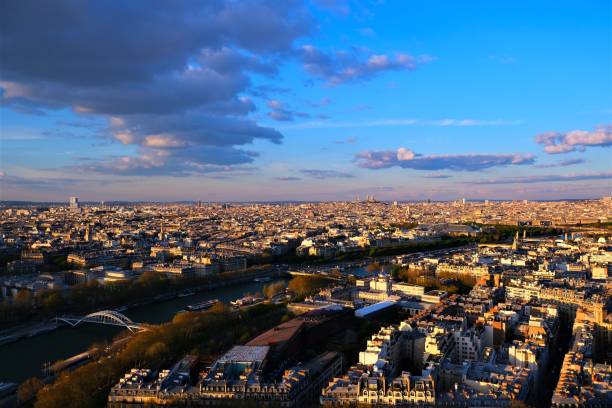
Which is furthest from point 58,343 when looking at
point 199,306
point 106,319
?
point 199,306

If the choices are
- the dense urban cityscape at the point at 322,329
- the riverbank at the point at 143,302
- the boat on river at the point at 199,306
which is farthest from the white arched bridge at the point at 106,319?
the boat on river at the point at 199,306

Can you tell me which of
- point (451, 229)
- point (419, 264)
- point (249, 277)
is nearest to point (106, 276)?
point (249, 277)

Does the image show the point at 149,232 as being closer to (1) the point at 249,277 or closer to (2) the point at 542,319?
(1) the point at 249,277

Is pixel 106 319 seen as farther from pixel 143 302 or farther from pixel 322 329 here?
pixel 322 329

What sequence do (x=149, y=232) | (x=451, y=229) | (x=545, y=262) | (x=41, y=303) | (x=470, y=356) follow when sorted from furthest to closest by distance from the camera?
(x=451, y=229) < (x=149, y=232) < (x=545, y=262) < (x=41, y=303) < (x=470, y=356)

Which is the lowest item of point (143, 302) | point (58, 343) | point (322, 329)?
point (58, 343)

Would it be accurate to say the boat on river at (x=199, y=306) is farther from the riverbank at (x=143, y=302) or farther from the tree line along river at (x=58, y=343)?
the riverbank at (x=143, y=302)
